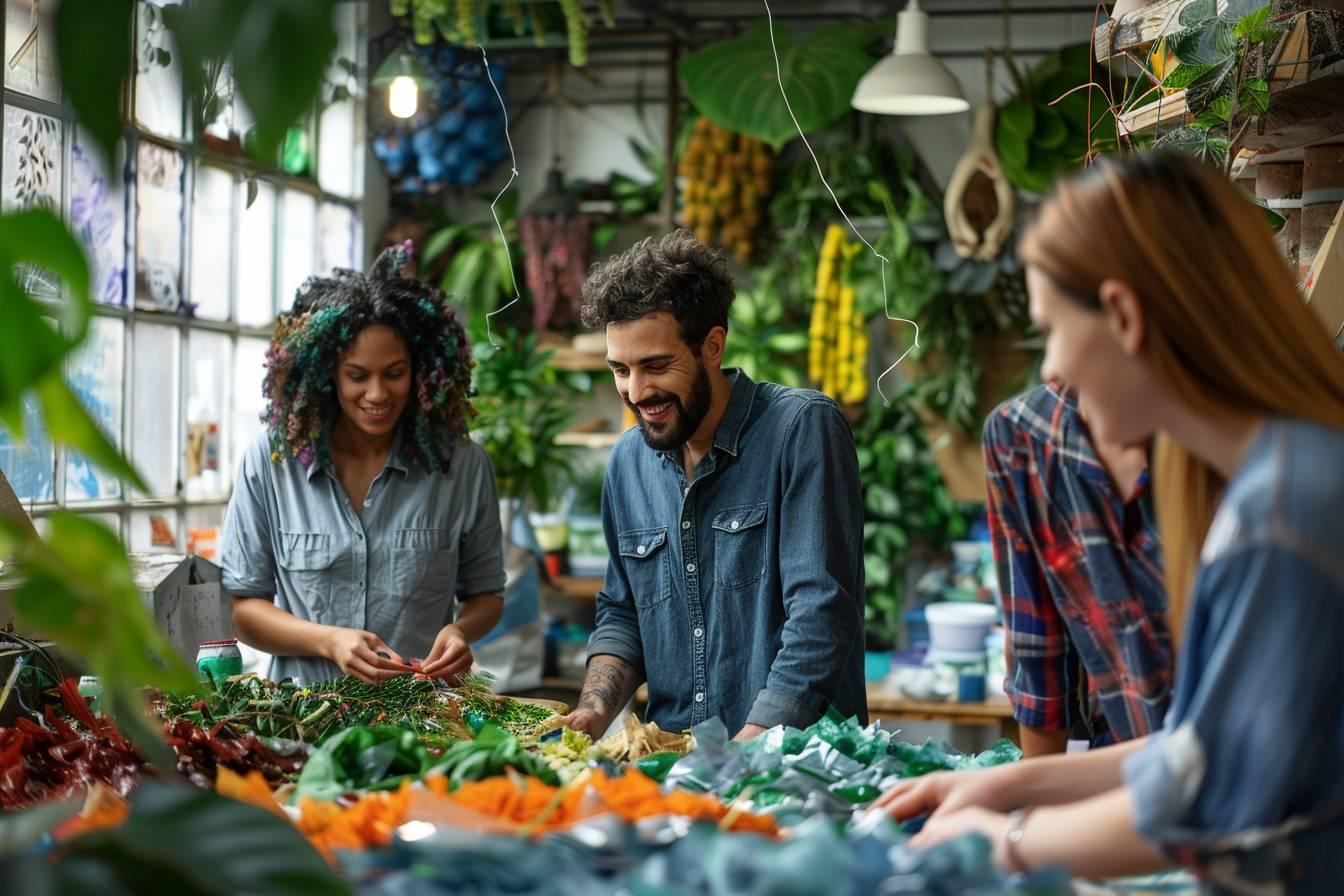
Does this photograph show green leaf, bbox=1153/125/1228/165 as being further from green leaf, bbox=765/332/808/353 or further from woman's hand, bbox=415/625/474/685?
green leaf, bbox=765/332/808/353

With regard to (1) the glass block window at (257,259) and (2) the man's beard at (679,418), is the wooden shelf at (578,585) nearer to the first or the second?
(1) the glass block window at (257,259)

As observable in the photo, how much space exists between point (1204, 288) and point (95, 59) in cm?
83

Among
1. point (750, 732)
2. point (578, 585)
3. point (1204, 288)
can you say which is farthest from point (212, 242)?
point (1204, 288)

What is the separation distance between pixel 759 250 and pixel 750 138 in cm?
46

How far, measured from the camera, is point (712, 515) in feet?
8.50

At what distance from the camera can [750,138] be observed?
5.69 m

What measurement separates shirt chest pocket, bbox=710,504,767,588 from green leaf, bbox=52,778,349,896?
1.60 m

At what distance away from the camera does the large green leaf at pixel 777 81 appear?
5.50 metres

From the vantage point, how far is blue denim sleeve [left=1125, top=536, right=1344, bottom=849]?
1008 millimetres

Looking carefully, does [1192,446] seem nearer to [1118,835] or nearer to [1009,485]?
[1118,835]

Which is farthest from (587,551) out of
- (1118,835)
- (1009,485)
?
(1118,835)

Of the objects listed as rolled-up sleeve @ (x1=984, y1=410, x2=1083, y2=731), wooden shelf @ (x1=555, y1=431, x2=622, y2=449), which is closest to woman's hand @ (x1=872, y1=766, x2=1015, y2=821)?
rolled-up sleeve @ (x1=984, y1=410, x2=1083, y2=731)

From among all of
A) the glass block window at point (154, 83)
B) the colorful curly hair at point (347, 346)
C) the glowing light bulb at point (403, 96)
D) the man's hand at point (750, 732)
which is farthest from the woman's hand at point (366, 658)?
the glowing light bulb at point (403, 96)

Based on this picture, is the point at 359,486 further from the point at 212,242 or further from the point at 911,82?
the point at 911,82
